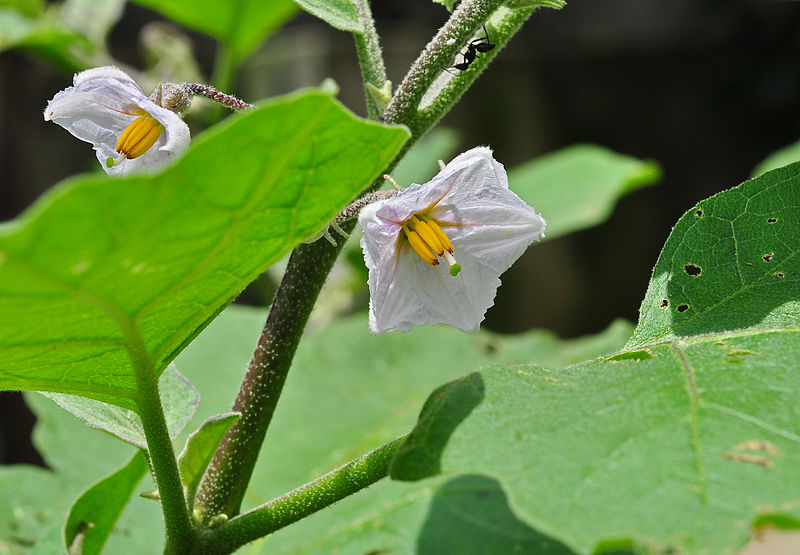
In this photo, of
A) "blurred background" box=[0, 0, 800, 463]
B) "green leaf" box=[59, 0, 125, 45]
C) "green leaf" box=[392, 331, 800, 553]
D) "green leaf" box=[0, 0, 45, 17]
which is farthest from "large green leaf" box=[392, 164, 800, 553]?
"blurred background" box=[0, 0, 800, 463]

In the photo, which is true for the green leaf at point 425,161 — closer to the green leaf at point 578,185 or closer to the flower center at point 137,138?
the green leaf at point 578,185

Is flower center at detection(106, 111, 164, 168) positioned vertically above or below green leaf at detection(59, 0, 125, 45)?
below

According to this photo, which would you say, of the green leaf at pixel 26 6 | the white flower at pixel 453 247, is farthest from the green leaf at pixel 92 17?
the white flower at pixel 453 247

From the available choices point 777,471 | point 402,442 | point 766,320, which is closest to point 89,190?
point 402,442

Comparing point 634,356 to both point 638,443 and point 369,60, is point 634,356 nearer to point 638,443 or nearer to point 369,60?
point 638,443

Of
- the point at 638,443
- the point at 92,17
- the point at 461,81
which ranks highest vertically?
the point at 92,17

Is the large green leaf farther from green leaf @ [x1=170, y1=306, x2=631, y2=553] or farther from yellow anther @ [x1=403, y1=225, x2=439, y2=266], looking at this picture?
green leaf @ [x1=170, y1=306, x2=631, y2=553]

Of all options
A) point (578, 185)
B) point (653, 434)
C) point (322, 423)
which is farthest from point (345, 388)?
point (653, 434)
